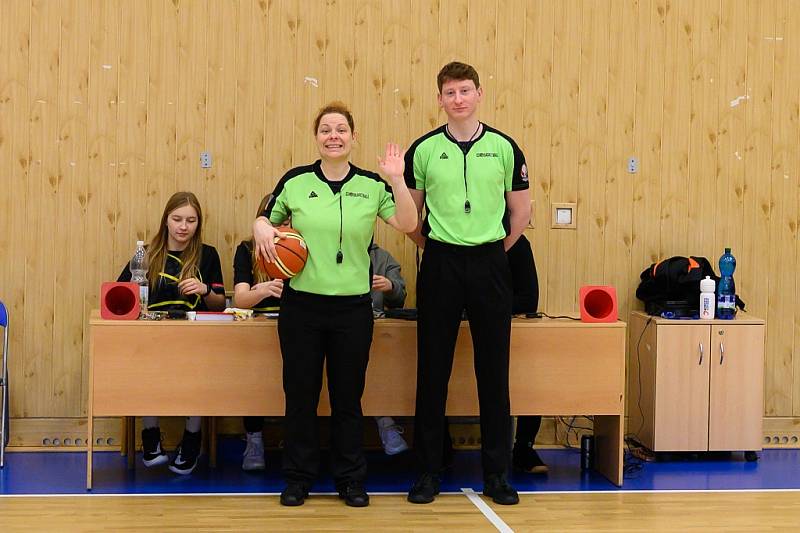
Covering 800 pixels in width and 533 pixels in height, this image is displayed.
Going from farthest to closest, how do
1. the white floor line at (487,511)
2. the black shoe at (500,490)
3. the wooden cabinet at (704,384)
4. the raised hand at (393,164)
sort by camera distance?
the wooden cabinet at (704,384) < the black shoe at (500,490) < the raised hand at (393,164) < the white floor line at (487,511)

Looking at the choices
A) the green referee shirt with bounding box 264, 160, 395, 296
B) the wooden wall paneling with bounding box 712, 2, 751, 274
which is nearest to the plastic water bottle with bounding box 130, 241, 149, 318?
the green referee shirt with bounding box 264, 160, 395, 296

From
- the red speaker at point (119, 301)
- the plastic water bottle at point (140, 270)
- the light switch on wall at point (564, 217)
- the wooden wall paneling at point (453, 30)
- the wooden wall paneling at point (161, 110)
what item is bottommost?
the red speaker at point (119, 301)

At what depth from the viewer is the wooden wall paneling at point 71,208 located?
17.4 ft

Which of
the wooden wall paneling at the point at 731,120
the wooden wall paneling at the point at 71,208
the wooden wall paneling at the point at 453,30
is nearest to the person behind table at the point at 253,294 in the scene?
the wooden wall paneling at the point at 71,208

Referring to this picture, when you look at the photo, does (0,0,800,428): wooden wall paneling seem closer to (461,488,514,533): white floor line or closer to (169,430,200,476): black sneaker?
(169,430,200,476): black sneaker

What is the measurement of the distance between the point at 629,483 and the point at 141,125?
118 inches

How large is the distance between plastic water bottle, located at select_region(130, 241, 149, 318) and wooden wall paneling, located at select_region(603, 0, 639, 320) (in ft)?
7.94

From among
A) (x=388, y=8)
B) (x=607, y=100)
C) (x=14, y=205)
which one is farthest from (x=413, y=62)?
(x=14, y=205)

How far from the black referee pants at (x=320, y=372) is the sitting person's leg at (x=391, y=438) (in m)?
0.70

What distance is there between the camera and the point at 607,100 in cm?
560

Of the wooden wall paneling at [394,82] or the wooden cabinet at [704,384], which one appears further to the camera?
the wooden wall paneling at [394,82]

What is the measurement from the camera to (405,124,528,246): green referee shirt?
426 cm

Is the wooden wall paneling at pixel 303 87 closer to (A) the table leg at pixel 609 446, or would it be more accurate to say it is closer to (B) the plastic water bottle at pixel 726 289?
(A) the table leg at pixel 609 446

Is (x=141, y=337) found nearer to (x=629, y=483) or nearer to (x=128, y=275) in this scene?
(x=128, y=275)
